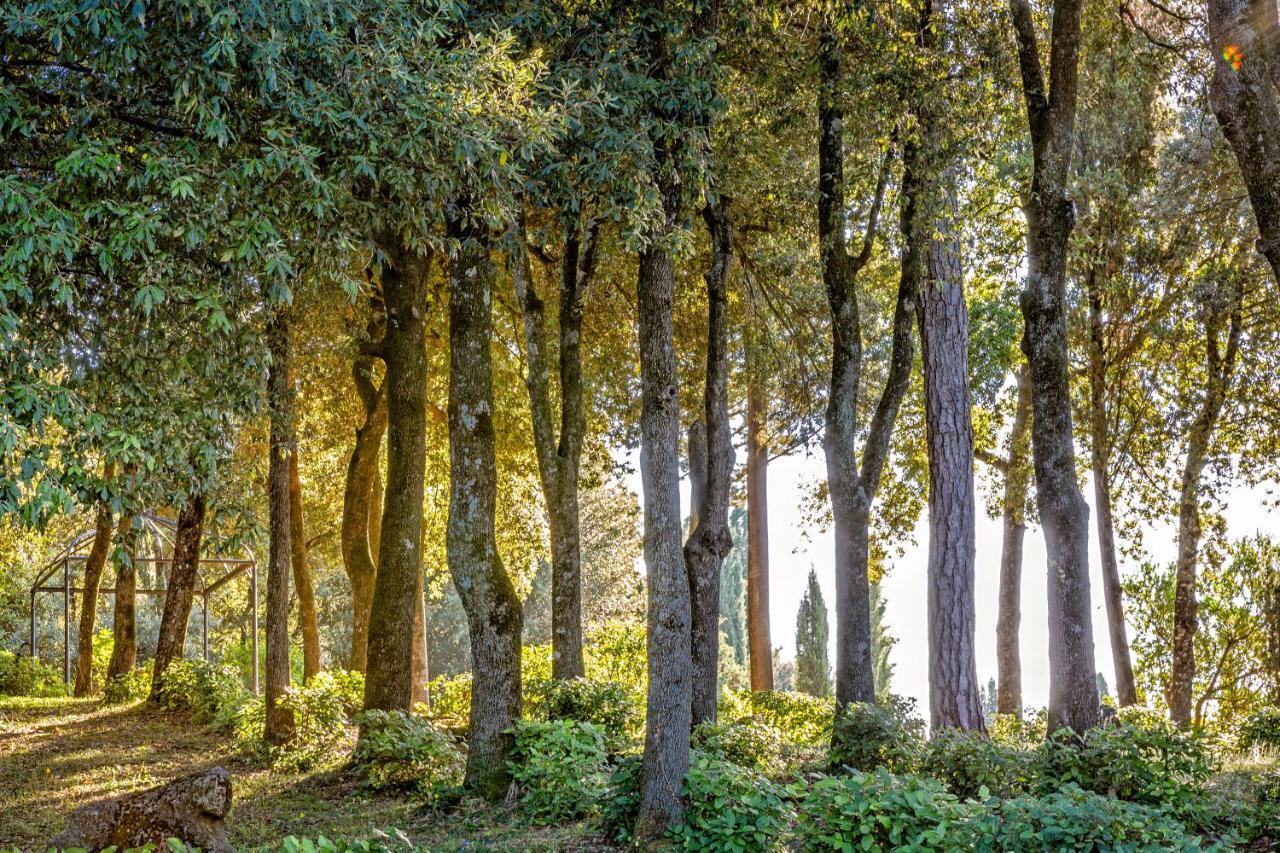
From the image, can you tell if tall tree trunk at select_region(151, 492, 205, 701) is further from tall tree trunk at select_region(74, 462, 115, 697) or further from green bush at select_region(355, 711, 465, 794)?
green bush at select_region(355, 711, 465, 794)

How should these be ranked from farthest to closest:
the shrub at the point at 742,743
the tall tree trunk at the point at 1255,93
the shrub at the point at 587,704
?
the shrub at the point at 587,704
the shrub at the point at 742,743
the tall tree trunk at the point at 1255,93

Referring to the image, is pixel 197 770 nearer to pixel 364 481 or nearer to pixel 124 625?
pixel 364 481

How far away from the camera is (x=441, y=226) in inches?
319

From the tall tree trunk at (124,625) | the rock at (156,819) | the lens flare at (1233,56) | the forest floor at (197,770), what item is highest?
the lens flare at (1233,56)

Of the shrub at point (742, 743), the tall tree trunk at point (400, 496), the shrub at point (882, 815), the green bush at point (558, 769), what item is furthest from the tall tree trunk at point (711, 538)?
the tall tree trunk at point (400, 496)

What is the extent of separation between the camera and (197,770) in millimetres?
11859

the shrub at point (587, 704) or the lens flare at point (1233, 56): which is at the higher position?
the lens flare at point (1233, 56)

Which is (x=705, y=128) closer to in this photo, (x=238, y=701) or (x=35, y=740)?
(x=238, y=701)

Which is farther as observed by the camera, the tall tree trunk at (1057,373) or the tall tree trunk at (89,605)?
the tall tree trunk at (89,605)

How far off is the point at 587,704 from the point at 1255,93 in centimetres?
843

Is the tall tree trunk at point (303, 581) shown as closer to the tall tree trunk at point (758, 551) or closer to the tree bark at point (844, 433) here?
the tall tree trunk at point (758, 551)

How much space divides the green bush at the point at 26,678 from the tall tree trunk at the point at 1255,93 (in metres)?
25.4

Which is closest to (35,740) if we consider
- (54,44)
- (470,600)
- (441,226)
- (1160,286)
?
(470,600)

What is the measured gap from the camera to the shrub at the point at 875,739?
889cm
